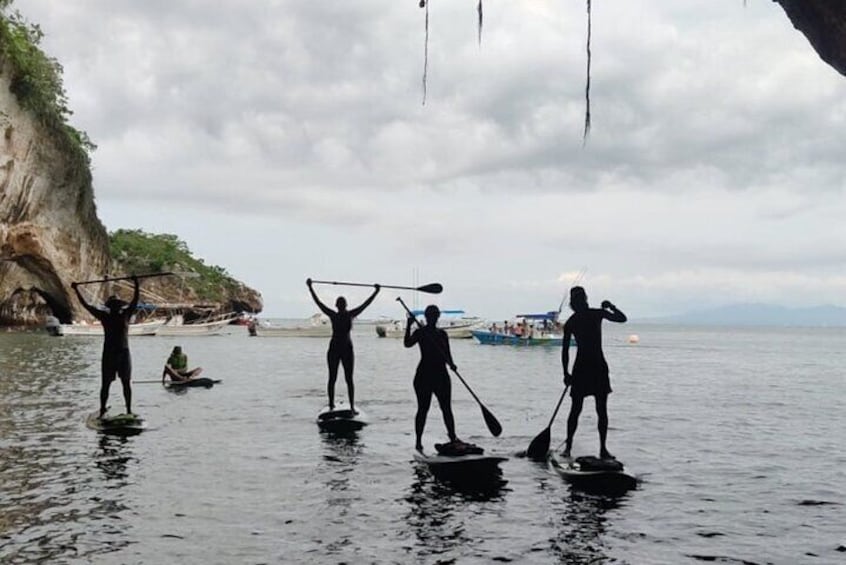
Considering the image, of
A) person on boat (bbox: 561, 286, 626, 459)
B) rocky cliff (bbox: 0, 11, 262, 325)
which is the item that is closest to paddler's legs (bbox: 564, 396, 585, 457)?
person on boat (bbox: 561, 286, 626, 459)

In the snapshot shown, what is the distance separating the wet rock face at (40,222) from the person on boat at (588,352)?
50.2 m

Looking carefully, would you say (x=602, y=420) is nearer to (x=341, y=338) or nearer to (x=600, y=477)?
(x=600, y=477)

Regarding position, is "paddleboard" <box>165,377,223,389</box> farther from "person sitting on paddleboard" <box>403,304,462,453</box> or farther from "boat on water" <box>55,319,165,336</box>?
"boat on water" <box>55,319,165,336</box>

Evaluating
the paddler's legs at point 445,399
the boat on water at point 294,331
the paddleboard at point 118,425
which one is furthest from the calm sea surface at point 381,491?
the boat on water at point 294,331

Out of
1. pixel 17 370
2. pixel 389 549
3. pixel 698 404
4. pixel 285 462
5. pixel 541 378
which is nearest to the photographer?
pixel 389 549

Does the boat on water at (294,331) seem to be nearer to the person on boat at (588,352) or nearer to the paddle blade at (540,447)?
the paddle blade at (540,447)

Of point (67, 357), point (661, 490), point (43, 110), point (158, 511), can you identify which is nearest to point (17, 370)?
point (67, 357)

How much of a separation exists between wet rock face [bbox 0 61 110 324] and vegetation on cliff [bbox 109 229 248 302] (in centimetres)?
2045

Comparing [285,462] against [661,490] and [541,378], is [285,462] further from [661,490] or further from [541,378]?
[541,378]

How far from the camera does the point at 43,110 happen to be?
191 ft

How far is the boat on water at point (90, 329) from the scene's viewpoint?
64150 millimetres

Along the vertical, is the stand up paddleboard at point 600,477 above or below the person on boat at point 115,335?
below

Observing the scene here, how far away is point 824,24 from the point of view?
22.4 feet

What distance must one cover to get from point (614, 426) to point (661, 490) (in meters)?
8.52
